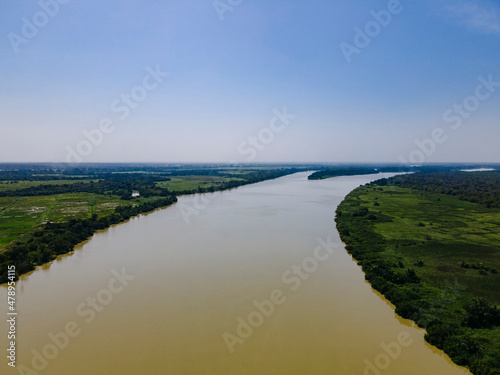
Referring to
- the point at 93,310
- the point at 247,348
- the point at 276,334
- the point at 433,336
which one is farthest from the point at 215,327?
the point at 433,336

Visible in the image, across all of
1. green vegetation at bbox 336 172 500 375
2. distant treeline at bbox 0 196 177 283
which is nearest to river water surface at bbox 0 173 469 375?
green vegetation at bbox 336 172 500 375

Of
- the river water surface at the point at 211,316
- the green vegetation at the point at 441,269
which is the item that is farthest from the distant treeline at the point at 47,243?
the green vegetation at the point at 441,269

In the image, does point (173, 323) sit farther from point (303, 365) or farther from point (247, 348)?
point (303, 365)

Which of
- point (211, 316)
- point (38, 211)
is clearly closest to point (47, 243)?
point (38, 211)

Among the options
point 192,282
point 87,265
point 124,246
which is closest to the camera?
point 192,282

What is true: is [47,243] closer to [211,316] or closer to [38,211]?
[38,211]

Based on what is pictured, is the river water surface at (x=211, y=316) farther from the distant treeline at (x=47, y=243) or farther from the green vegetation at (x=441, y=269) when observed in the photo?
the distant treeline at (x=47, y=243)
